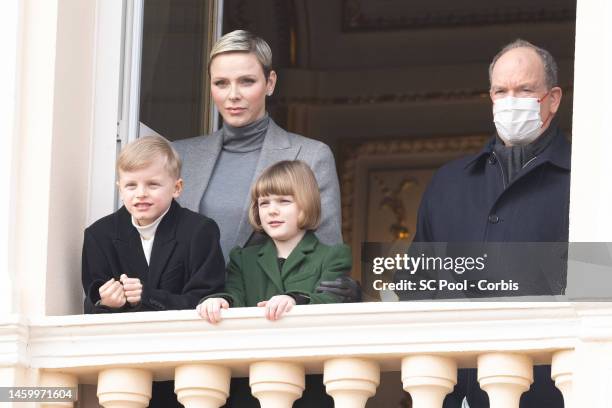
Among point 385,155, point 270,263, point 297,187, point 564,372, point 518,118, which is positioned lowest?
point 564,372

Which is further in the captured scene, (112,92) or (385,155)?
(385,155)

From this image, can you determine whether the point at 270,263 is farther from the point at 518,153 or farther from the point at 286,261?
the point at 518,153

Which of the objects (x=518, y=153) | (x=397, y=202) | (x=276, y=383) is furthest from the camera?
(x=397, y=202)

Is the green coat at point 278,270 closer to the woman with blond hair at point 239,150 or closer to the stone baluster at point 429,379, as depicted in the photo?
the woman with blond hair at point 239,150

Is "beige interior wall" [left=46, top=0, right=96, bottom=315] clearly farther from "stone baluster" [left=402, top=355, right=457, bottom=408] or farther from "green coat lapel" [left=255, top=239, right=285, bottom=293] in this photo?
"stone baluster" [left=402, top=355, right=457, bottom=408]

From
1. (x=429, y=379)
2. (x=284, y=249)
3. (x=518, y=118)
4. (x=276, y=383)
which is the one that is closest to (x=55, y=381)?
(x=276, y=383)

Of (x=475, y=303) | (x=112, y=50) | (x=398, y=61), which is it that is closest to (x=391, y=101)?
(x=398, y=61)

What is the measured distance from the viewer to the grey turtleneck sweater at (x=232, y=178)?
23.5 feet

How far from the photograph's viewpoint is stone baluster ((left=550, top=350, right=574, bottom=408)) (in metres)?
6.34

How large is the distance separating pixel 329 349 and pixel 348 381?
0.11m

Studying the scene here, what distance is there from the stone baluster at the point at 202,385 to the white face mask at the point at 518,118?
3.83 ft

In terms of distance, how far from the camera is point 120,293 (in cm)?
674

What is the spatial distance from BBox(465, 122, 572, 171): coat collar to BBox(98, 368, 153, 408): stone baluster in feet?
4.09

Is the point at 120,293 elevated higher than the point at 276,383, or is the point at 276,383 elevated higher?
the point at 120,293
